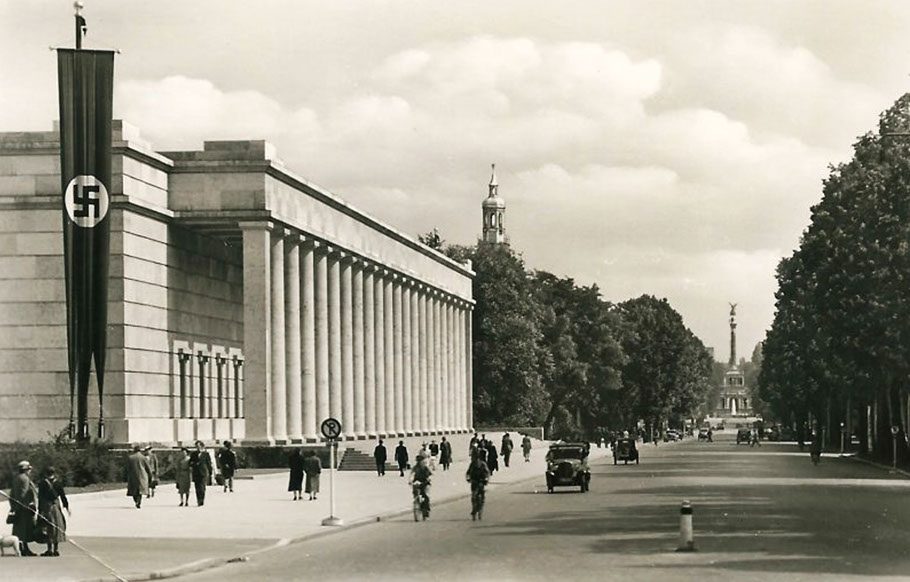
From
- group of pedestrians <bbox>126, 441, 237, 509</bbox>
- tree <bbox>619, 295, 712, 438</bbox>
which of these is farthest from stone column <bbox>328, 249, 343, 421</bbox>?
tree <bbox>619, 295, 712, 438</bbox>

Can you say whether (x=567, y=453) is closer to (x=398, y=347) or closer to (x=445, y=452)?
(x=445, y=452)

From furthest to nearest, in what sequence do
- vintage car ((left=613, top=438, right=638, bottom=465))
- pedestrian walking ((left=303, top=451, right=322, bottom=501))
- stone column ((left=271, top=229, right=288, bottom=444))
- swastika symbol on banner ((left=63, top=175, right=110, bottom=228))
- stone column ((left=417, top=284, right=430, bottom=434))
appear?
stone column ((left=417, top=284, right=430, bottom=434)) → vintage car ((left=613, top=438, right=638, bottom=465)) → stone column ((left=271, top=229, right=288, bottom=444)) → swastika symbol on banner ((left=63, top=175, right=110, bottom=228)) → pedestrian walking ((left=303, top=451, right=322, bottom=501))

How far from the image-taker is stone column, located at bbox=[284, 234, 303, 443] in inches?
2881

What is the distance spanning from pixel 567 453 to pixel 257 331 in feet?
58.1

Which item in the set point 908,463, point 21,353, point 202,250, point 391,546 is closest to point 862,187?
point 908,463

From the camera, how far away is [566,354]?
14575 cm

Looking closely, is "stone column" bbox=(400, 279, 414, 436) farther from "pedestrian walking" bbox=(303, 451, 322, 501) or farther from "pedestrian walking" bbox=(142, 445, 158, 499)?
"pedestrian walking" bbox=(303, 451, 322, 501)

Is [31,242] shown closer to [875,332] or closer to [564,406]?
[875,332]

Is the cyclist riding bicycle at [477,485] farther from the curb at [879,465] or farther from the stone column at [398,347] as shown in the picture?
the stone column at [398,347]

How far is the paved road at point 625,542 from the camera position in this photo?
23.4 meters

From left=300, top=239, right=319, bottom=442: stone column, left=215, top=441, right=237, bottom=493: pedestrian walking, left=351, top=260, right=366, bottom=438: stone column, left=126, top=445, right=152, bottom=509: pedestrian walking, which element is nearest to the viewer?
left=126, top=445, right=152, bottom=509: pedestrian walking

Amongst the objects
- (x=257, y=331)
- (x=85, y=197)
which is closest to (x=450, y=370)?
(x=257, y=331)

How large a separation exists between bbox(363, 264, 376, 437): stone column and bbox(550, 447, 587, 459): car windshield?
3585cm

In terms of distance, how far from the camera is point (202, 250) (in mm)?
73438
